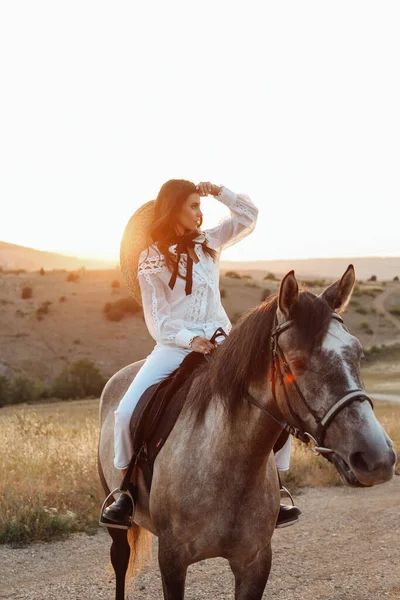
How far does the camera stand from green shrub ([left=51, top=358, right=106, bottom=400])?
32812mm

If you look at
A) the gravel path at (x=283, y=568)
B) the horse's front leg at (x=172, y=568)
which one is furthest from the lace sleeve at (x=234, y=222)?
the gravel path at (x=283, y=568)

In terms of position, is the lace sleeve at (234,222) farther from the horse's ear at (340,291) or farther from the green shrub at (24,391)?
the green shrub at (24,391)

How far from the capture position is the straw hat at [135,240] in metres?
4.76

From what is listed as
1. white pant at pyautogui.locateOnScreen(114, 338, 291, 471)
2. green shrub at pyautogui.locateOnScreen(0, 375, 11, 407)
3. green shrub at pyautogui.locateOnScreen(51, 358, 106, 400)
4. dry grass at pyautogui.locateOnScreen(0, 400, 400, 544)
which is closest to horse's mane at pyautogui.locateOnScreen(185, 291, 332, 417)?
white pant at pyautogui.locateOnScreen(114, 338, 291, 471)

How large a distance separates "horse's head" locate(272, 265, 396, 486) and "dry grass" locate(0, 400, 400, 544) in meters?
5.23

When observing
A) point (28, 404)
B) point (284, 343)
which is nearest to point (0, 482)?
point (284, 343)

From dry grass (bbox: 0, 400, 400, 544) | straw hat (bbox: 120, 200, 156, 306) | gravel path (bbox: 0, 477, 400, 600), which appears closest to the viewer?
straw hat (bbox: 120, 200, 156, 306)

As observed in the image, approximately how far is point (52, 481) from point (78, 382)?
24.6 metres

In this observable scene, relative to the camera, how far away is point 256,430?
355 centimetres

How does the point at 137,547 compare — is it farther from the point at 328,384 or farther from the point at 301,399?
the point at 328,384

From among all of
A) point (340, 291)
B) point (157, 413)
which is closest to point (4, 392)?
point (157, 413)

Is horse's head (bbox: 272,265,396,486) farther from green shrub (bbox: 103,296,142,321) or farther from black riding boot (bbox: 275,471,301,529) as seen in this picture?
green shrub (bbox: 103,296,142,321)

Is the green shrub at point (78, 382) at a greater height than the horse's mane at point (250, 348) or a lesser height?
lesser

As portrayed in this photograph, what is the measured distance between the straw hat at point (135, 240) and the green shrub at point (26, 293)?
51581mm
